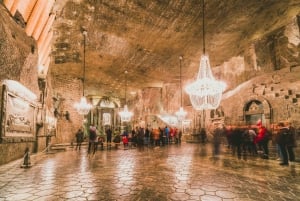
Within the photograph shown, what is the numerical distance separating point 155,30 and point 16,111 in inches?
251

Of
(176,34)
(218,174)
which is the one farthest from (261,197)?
(176,34)

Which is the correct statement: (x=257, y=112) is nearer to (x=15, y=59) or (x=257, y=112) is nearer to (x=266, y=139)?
(x=266, y=139)

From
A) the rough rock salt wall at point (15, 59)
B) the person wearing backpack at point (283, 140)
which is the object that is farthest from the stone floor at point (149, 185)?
the rough rock salt wall at point (15, 59)

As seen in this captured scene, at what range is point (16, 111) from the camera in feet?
20.1

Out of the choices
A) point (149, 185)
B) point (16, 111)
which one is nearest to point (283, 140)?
point (149, 185)

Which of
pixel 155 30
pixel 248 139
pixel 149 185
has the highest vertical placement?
pixel 155 30

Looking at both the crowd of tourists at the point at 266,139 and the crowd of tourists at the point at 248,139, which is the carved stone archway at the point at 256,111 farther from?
the crowd of tourists at the point at 266,139

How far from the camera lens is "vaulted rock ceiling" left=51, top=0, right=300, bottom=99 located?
7262 millimetres

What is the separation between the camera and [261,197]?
3014 mm

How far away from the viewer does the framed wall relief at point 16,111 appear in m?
5.30

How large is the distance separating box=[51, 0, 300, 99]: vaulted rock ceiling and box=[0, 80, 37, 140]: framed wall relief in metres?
3.44

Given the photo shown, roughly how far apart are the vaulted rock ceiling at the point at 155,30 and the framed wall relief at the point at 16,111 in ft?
11.3

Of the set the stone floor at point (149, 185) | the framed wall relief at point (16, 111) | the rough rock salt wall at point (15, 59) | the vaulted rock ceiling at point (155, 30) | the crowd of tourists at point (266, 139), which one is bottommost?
the stone floor at point (149, 185)

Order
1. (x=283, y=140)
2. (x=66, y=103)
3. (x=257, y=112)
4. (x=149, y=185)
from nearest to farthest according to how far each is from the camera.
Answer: (x=149, y=185)
(x=283, y=140)
(x=257, y=112)
(x=66, y=103)
